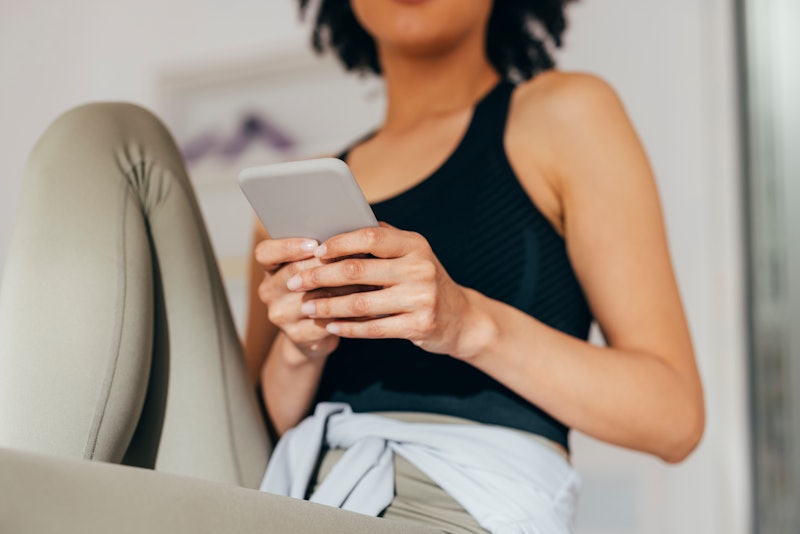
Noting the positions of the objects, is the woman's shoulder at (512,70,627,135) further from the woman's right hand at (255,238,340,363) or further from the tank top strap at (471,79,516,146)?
the woman's right hand at (255,238,340,363)

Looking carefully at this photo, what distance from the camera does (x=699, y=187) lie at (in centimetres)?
162

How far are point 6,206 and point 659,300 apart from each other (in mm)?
2015

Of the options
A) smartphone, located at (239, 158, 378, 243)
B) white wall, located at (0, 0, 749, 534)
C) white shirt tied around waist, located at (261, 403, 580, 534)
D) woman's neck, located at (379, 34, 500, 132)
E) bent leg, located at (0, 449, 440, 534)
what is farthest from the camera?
white wall, located at (0, 0, 749, 534)

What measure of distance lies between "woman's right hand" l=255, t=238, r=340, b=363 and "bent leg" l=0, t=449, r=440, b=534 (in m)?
0.20

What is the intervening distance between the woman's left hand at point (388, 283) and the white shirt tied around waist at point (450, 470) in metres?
0.11

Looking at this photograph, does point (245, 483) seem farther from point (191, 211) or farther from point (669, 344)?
point (669, 344)

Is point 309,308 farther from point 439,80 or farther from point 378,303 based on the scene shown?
point 439,80

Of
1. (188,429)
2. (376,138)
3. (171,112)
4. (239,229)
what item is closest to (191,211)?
(188,429)

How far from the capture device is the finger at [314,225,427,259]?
544 millimetres

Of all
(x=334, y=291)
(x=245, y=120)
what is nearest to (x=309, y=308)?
(x=334, y=291)

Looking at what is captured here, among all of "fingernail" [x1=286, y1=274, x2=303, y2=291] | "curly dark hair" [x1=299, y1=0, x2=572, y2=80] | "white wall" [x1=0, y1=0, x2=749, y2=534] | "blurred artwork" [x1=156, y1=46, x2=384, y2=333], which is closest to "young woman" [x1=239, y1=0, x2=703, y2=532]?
"fingernail" [x1=286, y1=274, x2=303, y2=291]

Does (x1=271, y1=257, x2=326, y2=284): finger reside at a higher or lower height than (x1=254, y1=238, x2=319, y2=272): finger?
lower

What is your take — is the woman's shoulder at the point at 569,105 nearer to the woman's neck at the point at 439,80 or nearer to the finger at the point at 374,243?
the woman's neck at the point at 439,80

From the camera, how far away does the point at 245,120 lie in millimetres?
2199
